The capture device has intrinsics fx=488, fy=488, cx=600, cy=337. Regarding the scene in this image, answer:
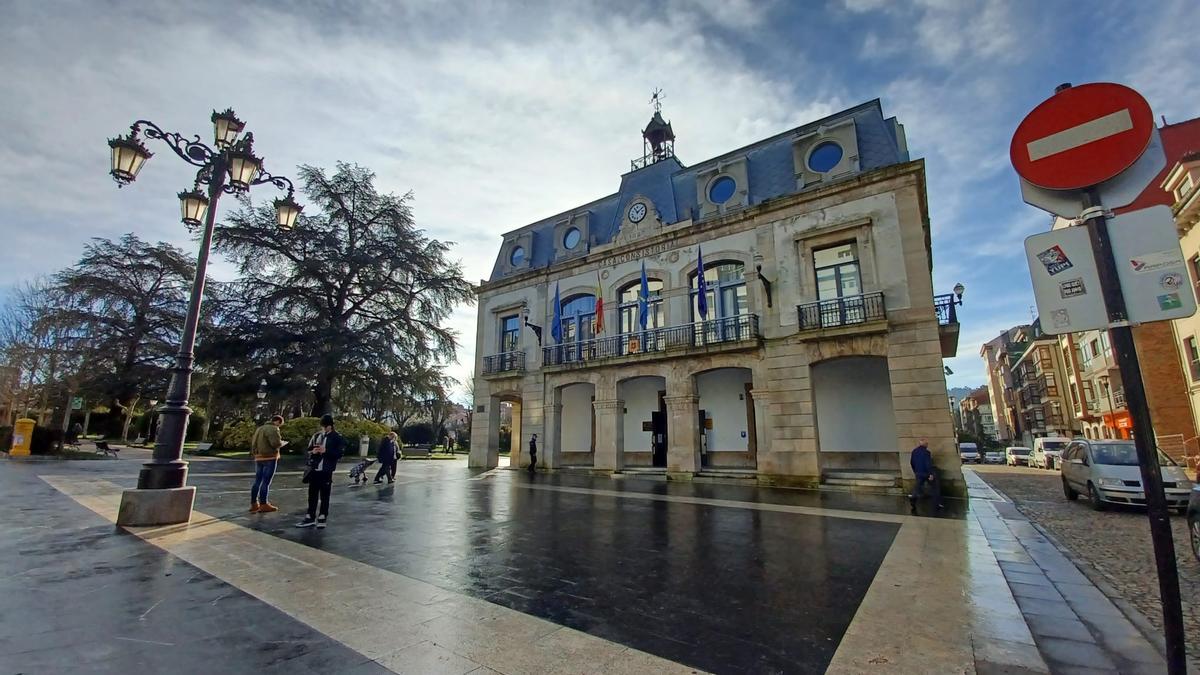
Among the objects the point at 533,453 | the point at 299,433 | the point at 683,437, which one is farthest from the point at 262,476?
the point at 299,433

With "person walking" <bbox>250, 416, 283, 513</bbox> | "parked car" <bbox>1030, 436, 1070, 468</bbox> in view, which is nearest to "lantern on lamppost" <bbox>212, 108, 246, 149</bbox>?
"person walking" <bbox>250, 416, 283, 513</bbox>

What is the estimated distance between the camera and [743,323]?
16.5 meters

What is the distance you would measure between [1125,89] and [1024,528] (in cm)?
896

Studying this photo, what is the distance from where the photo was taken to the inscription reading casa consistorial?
18859 mm

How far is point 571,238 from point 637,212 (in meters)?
3.71

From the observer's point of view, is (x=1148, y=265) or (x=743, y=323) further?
(x=743, y=323)

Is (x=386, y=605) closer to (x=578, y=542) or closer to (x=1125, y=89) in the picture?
(x=578, y=542)

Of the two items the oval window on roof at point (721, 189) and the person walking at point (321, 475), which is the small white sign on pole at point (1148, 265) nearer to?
the person walking at point (321, 475)

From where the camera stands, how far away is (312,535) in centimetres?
717

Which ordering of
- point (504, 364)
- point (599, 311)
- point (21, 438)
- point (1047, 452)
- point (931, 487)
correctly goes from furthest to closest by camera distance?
point (1047, 452) < point (504, 364) < point (21, 438) < point (599, 311) < point (931, 487)

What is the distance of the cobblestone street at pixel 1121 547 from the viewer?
4.78 m

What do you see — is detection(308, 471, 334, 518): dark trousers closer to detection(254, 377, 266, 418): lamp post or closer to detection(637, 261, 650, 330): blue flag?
detection(637, 261, 650, 330): blue flag

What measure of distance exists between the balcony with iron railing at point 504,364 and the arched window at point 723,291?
8.30 m

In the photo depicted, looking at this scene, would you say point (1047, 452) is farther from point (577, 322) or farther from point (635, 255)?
point (577, 322)
